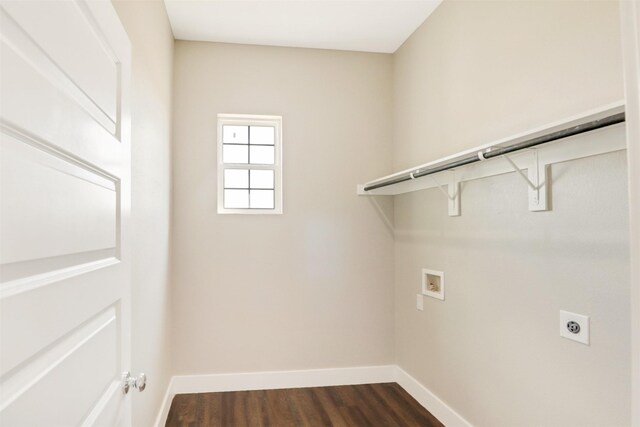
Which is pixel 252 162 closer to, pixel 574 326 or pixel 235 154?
pixel 235 154

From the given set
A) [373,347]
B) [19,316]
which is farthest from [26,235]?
[373,347]

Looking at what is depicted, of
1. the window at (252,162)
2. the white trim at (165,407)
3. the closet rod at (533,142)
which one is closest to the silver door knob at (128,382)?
the white trim at (165,407)

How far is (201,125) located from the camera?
3420 millimetres

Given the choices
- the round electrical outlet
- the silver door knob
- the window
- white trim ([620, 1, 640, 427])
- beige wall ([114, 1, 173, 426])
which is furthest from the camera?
the window

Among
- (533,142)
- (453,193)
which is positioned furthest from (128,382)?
(453,193)

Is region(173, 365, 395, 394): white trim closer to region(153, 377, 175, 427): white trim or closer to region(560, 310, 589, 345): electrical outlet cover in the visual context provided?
region(153, 377, 175, 427): white trim

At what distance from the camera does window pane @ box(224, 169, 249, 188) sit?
355cm

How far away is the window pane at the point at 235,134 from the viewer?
355cm

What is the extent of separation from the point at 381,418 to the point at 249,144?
227 centimetres

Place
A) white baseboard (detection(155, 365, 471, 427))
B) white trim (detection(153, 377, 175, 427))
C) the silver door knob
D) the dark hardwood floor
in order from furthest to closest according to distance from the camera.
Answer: white baseboard (detection(155, 365, 471, 427)), the dark hardwood floor, white trim (detection(153, 377, 175, 427)), the silver door knob

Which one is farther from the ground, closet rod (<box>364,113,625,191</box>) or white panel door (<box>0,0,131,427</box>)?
closet rod (<box>364,113,625,191</box>)

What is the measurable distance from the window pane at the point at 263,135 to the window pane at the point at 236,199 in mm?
433

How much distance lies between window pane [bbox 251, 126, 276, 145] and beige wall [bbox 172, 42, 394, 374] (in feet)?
0.45

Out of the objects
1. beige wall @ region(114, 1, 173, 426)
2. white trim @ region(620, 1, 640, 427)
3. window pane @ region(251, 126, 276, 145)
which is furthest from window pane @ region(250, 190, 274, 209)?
white trim @ region(620, 1, 640, 427)
